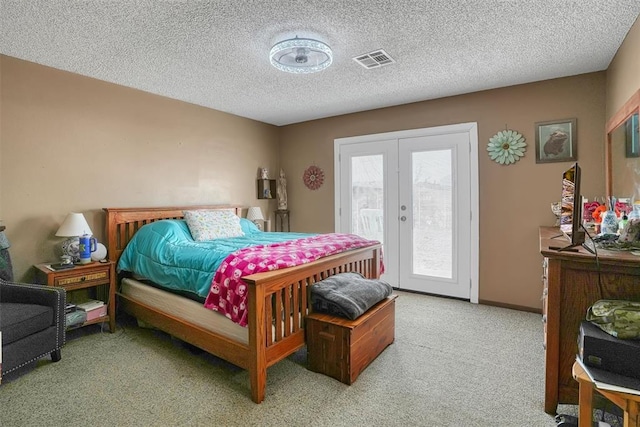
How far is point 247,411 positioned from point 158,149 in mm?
2949

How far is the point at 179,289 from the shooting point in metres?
2.57

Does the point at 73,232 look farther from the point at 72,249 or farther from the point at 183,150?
the point at 183,150

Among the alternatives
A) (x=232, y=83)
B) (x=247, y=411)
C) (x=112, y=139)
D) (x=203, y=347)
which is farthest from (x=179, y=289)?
(x=232, y=83)

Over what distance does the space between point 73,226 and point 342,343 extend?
95.1 inches

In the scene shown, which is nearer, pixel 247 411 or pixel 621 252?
pixel 621 252

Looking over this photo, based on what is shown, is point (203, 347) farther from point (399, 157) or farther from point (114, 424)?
point (399, 157)

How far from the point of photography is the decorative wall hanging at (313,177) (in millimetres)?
4850

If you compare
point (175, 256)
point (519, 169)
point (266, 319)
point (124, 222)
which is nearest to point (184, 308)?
point (175, 256)

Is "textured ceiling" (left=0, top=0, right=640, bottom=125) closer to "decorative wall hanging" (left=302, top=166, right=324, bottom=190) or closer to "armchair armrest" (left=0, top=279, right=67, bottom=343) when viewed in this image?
"decorative wall hanging" (left=302, top=166, right=324, bottom=190)

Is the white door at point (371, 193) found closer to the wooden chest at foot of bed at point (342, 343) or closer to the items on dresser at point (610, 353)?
the wooden chest at foot of bed at point (342, 343)

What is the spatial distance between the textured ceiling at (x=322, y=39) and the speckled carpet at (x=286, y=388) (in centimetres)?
234

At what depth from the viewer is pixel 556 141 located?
10.6ft

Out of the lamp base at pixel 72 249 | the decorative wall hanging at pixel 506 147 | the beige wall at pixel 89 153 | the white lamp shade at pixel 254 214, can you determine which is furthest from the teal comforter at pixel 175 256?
the decorative wall hanging at pixel 506 147

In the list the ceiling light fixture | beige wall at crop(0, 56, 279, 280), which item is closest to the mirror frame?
the ceiling light fixture
